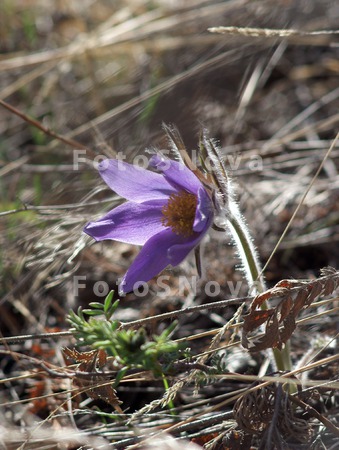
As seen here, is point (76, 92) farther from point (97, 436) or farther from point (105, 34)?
point (97, 436)

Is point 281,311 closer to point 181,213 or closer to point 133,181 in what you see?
point 181,213

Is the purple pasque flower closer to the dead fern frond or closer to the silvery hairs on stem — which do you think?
the silvery hairs on stem

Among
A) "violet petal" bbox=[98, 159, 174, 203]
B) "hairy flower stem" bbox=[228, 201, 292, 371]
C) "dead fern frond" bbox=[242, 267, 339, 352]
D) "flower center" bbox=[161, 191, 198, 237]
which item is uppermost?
"violet petal" bbox=[98, 159, 174, 203]

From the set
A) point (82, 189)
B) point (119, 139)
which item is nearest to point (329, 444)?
point (82, 189)

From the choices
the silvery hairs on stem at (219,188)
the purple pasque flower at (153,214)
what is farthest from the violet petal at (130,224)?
the silvery hairs on stem at (219,188)

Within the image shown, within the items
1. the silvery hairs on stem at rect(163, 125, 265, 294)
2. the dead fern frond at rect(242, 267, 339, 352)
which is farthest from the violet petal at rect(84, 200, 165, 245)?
the dead fern frond at rect(242, 267, 339, 352)

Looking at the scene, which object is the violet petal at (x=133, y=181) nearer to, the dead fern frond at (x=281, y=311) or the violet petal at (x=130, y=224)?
the violet petal at (x=130, y=224)

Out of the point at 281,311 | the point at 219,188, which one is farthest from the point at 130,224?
the point at 281,311
